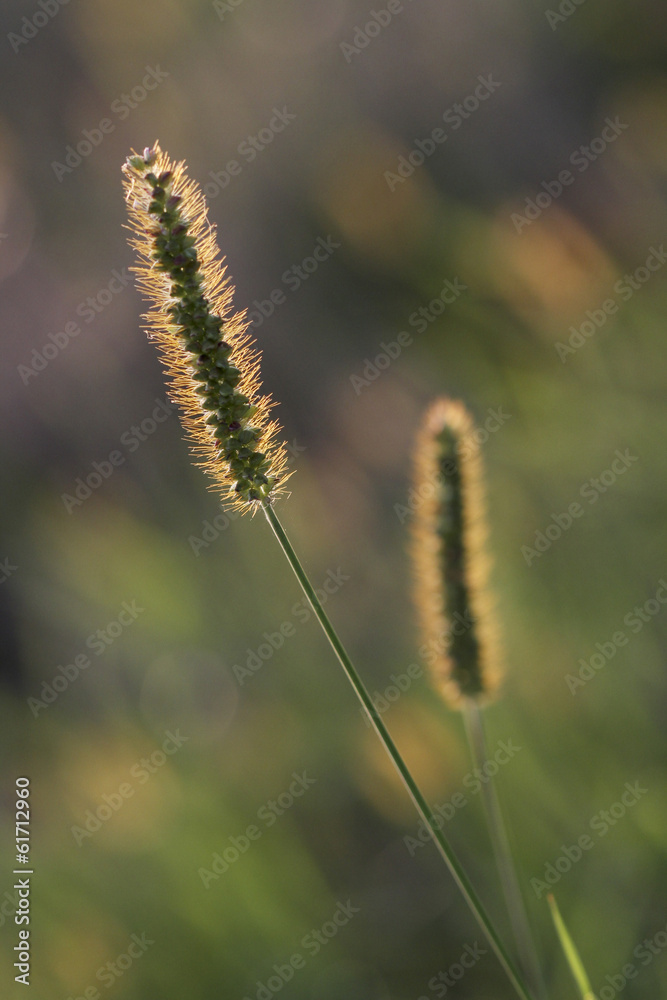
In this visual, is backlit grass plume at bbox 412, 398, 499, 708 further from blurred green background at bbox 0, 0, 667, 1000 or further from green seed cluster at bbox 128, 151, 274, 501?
blurred green background at bbox 0, 0, 667, 1000

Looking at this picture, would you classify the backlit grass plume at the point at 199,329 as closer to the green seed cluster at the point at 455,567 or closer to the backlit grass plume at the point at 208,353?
the backlit grass plume at the point at 208,353

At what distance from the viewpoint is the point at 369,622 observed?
4262mm

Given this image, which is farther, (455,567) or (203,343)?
(455,567)

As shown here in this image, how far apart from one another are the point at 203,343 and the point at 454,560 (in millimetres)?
869

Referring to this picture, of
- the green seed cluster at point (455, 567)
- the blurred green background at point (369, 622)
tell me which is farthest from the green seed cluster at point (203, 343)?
the blurred green background at point (369, 622)

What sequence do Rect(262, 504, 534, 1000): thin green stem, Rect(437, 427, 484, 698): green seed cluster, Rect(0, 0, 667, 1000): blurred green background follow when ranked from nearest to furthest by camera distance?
1. Rect(262, 504, 534, 1000): thin green stem
2. Rect(437, 427, 484, 698): green seed cluster
3. Rect(0, 0, 667, 1000): blurred green background

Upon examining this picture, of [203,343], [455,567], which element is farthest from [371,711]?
[203,343]

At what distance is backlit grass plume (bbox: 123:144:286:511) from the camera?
1509 millimetres

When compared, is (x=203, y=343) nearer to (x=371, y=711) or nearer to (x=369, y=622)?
(x=371, y=711)

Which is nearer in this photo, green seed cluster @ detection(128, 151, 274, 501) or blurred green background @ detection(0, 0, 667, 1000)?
green seed cluster @ detection(128, 151, 274, 501)

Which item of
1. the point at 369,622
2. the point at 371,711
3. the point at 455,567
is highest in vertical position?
the point at 455,567

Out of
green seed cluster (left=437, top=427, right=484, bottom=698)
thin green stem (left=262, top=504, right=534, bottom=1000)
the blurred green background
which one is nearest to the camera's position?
thin green stem (left=262, top=504, right=534, bottom=1000)

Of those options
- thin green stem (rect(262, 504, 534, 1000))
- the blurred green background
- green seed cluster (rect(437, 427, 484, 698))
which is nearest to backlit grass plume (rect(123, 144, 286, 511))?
thin green stem (rect(262, 504, 534, 1000))

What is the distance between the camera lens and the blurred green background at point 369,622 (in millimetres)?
3207
